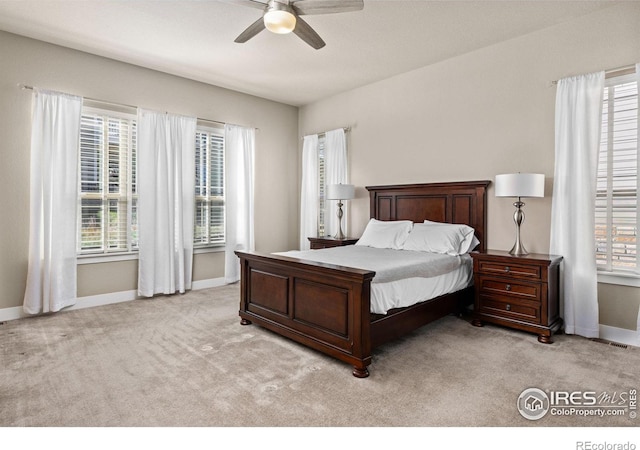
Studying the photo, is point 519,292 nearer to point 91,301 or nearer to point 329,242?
point 329,242

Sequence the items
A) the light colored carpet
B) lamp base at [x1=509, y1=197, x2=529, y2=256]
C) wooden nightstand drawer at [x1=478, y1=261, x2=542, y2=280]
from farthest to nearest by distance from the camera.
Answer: lamp base at [x1=509, y1=197, x2=529, y2=256], wooden nightstand drawer at [x1=478, y1=261, x2=542, y2=280], the light colored carpet

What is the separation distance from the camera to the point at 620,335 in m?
3.17

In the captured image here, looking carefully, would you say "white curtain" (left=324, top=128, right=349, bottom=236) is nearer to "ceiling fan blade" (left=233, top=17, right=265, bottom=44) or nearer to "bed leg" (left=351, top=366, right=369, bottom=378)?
"ceiling fan blade" (left=233, top=17, right=265, bottom=44)

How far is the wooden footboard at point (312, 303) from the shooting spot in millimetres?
2514

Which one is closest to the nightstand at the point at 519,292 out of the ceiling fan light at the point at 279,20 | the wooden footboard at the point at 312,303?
the wooden footboard at the point at 312,303

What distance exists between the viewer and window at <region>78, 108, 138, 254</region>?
13.9 ft

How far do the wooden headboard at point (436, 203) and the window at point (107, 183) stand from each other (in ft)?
10.3

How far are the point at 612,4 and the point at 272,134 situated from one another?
14.4 ft

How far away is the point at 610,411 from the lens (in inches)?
81.1

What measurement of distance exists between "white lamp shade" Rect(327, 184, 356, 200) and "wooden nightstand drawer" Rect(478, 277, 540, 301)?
2.17 meters

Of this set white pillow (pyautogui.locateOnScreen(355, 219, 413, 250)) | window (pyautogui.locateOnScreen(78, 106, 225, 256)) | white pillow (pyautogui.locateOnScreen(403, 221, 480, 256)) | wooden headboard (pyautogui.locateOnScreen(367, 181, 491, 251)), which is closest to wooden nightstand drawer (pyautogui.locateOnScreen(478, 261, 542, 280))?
white pillow (pyautogui.locateOnScreen(403, 221, 480, 256))

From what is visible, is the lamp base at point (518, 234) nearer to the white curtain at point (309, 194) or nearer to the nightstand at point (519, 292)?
the nightstand at point (519, 292)
